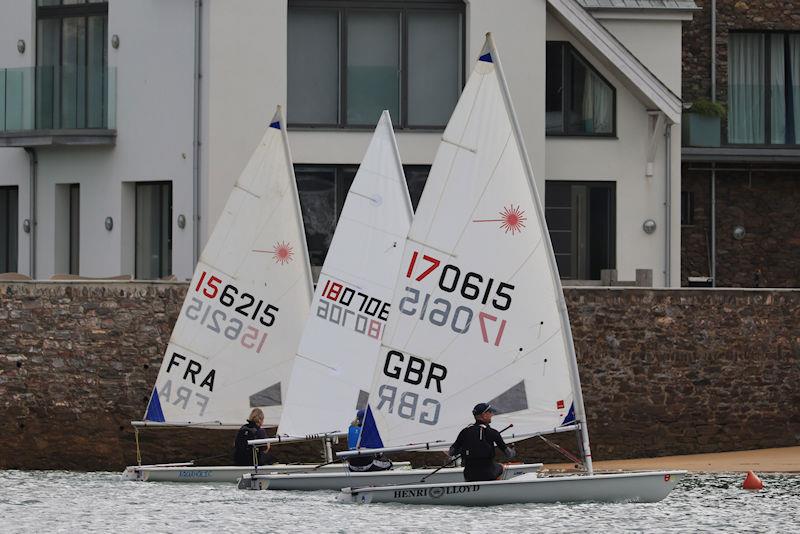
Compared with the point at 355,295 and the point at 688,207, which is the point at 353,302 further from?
the point at 688,207

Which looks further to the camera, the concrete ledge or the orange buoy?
the concrete ledge

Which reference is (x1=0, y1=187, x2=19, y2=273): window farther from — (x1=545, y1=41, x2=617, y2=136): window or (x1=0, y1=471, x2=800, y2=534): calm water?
(x1=0, y1=471, x2=800, y2=534): calm water

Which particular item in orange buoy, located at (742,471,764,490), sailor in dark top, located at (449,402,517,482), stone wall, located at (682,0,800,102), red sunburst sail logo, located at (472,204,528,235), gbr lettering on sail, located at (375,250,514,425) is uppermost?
stone wall, located at (682,0,800,102)

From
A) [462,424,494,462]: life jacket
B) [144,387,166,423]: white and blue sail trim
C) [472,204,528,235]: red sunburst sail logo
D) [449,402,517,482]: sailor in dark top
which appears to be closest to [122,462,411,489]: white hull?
[144,387,166,423]: white and blue sail trim

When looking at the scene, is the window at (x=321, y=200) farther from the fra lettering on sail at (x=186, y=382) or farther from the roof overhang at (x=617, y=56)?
the fra lettering on sail at (x=186, y=382)

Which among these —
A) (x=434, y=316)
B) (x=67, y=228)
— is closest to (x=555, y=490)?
(x=434, y=316)

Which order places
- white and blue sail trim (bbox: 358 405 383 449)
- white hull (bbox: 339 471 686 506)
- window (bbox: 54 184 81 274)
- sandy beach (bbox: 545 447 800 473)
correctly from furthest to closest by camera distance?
1. window (bbox: 54 184 81 274)
2. sandy beach (bbox: 545 447 800 473)
3. white and blue sail trim (bbox: 358 405 383 449)
4. white hull (bbox: 339 471 686 506)

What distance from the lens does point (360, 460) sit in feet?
94.2

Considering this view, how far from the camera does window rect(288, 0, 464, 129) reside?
37.3 meters

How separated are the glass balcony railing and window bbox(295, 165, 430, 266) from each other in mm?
4042

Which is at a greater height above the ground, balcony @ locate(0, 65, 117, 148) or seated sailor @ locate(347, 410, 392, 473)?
balcony @ locate(0, 65, 117, 148)

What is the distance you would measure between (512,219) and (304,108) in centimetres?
1174

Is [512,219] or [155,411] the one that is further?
[155,411]

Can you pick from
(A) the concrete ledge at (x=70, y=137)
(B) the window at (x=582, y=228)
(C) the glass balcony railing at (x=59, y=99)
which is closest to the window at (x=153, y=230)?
(A) the concrete ledge at (x=70, y=137)
